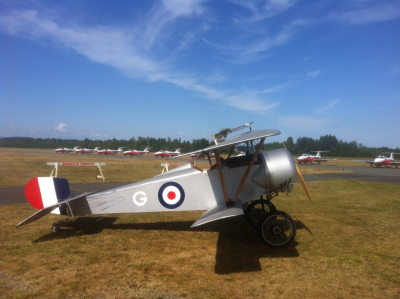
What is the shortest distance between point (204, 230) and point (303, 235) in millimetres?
2507

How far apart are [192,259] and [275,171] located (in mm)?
2607

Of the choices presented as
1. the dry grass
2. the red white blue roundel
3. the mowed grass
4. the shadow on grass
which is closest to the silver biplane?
the red white blue roundel

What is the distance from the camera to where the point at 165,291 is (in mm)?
3748

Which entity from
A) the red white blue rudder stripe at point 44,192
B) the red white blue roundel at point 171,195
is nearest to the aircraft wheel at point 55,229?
the red white blue rudder stripe at point 44,192

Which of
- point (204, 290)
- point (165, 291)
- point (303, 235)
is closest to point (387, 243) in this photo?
point (303, 235)

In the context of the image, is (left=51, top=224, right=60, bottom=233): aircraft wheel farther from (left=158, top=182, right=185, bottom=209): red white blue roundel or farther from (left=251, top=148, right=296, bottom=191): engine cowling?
(left=251, top=148, right=296, bottom=191): engine cowling

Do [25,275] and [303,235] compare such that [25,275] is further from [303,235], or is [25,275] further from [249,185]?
[303,235]

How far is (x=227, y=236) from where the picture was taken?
20.4 ft

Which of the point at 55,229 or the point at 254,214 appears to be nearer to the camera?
the point at 55,229

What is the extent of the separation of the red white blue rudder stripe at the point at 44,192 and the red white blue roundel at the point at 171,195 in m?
2.50

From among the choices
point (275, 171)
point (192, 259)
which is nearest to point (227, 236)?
point (192, 259)

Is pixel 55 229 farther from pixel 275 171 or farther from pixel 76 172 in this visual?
pixel 76 172

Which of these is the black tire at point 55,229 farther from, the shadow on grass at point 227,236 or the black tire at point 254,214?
the black tire at point 254,214

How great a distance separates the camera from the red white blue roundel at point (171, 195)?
241 inches
